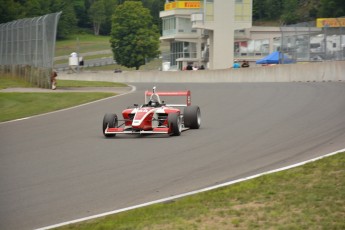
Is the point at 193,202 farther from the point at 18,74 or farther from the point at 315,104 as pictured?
the point at 18,74

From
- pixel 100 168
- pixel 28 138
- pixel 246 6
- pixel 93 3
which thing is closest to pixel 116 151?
pixel 100 168

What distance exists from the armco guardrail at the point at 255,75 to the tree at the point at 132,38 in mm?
50117

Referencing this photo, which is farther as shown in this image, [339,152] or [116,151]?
[116,151]

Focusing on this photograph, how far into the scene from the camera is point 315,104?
77.2 ft

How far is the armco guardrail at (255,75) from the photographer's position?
39.1 metres

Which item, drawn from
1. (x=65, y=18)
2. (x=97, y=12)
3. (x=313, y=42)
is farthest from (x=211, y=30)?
(x=97, y=12)

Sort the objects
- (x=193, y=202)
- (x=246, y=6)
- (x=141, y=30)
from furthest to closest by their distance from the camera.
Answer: (x=141, y=30) → (x=246, y=6) → (x=193, y=202)

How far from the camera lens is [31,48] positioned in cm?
4225

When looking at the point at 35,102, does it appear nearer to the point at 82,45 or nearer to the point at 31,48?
the point at 31,48

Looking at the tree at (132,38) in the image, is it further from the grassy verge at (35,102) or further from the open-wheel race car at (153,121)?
the open-wheel race car at (153,121)

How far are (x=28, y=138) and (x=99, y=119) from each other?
462 centimetres

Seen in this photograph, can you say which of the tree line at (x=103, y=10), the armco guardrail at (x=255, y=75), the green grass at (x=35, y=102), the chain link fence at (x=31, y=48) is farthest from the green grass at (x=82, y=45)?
the green grass at (x=35, y=102)

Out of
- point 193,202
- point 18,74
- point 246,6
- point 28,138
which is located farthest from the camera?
point 246,6

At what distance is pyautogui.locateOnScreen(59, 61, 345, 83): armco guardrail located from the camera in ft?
128
